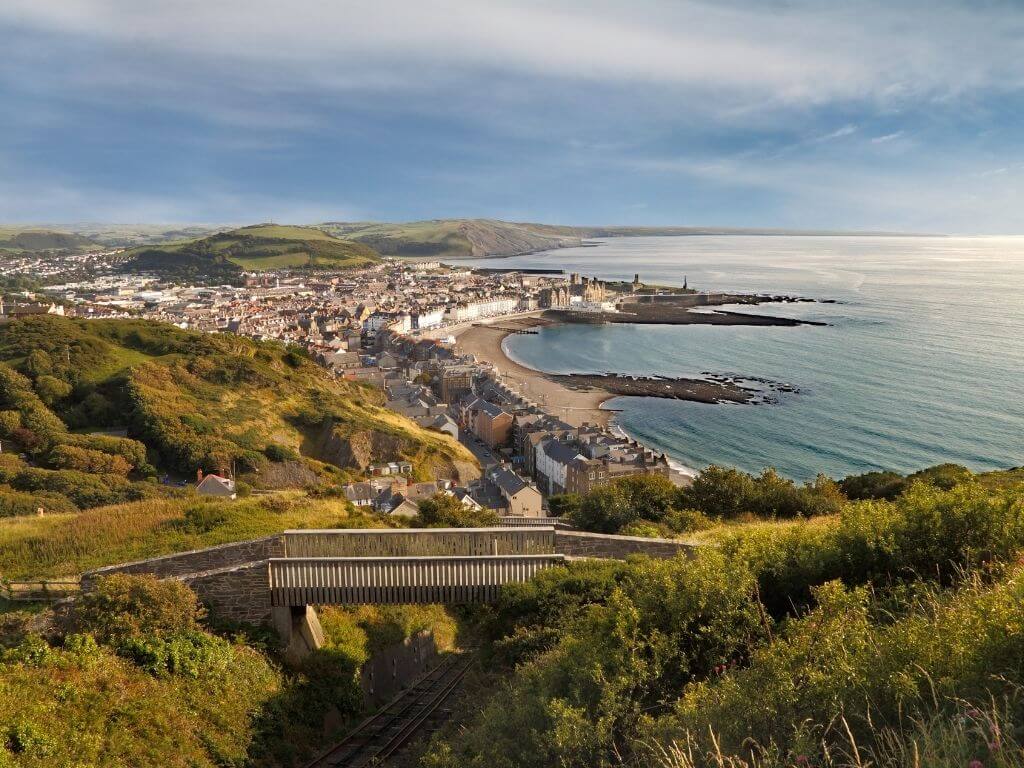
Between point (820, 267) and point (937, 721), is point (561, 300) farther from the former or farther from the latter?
point (937, 721)

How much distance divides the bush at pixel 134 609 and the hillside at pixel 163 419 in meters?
9.88

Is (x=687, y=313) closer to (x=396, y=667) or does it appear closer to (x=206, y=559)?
(x=396, y=667)

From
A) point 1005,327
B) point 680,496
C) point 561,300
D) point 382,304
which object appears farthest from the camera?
point 561,300

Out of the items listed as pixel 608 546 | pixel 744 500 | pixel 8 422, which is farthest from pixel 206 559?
pixel 8 422

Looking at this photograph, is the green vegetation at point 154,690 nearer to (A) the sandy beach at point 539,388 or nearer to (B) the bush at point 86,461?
(B) the bush at point 86,461

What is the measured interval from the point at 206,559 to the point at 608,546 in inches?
222

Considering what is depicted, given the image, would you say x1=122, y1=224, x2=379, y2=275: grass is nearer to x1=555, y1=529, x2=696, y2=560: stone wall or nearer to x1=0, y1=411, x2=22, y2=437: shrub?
x1=0, y1=411, x2=22, y2=437: shrub

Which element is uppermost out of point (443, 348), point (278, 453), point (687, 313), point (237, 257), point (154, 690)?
point (237, 257)

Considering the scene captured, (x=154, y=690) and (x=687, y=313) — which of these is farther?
(x=687, y=313)

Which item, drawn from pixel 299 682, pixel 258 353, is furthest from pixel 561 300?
pixel 299 682

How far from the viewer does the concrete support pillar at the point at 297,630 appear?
8695mm

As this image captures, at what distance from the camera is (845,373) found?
2133 inches

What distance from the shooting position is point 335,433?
30.2 metres

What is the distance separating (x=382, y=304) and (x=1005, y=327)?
3289 inches
